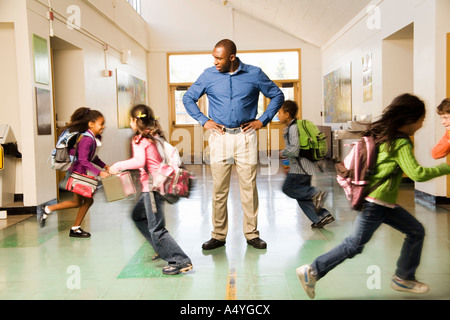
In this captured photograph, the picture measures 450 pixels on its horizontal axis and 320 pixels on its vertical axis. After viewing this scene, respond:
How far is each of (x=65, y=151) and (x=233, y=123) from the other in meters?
1.62

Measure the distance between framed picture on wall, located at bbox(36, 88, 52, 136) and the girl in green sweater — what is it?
14.8 feet

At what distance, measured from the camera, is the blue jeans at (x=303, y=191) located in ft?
15.4

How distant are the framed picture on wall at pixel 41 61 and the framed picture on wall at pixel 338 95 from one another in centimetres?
648

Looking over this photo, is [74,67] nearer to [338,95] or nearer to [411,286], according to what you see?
[338,95]

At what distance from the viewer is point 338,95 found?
12.0 metres

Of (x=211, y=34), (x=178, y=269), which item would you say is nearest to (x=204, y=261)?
(x=178, y=269)

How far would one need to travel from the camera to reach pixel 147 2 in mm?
14867

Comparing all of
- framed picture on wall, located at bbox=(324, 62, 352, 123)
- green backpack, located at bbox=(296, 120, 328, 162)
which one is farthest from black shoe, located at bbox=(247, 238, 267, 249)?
framed picture on wall, located at bbox=(324, 62, 352, 123)

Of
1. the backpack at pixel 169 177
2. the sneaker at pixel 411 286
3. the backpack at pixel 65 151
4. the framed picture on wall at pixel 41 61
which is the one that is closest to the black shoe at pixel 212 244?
the backpack at pixel 169 177

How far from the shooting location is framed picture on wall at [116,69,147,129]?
433 inches

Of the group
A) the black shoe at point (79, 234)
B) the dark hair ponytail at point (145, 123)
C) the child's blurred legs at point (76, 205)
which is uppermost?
the dark hair ponytail at point (145, 123)

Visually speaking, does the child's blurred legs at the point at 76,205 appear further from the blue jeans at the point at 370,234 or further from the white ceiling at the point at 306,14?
the white ceiling at the point at 306,14
